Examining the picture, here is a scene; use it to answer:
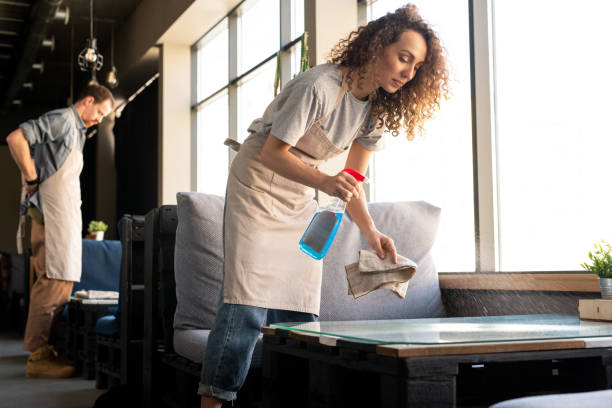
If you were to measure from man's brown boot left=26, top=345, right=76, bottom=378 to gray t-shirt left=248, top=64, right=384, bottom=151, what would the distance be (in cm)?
241

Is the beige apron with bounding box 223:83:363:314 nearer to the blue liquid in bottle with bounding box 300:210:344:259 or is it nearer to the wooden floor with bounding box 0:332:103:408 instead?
the blue liquid in bottle with bounding box 300:210:344:259

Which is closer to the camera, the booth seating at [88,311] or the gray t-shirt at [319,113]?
the gray t-shirt at [319,113]

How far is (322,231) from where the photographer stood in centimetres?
160

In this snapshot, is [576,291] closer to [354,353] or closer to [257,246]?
[257,246]

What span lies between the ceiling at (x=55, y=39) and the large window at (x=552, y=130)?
4650mm

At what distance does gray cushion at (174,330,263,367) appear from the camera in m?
1.94

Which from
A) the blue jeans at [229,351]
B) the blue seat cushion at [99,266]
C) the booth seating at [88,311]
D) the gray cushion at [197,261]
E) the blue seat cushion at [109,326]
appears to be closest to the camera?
the blue jeans at [229,351]

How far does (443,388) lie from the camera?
103 cm

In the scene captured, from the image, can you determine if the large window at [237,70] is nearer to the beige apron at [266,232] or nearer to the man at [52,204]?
the man at [52,204]

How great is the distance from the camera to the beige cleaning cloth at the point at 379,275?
5.16ft

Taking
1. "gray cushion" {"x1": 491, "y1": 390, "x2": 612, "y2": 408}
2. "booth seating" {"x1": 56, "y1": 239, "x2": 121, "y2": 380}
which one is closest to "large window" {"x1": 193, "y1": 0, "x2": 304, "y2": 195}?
"booth seating" {"x1": 56, "y1": 239, "x2": 121, "y2": 380}

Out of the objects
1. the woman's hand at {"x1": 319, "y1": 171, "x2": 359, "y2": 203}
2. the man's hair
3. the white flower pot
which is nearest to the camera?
the woman's hand at {"x1": 319, "y1": 171, "x2": 359, "y2": 203}

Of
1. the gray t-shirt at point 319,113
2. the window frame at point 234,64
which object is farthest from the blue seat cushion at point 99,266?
the gray t-shirt at point 319,113

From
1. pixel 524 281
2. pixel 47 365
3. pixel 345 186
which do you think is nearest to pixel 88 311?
pixel 47 365
